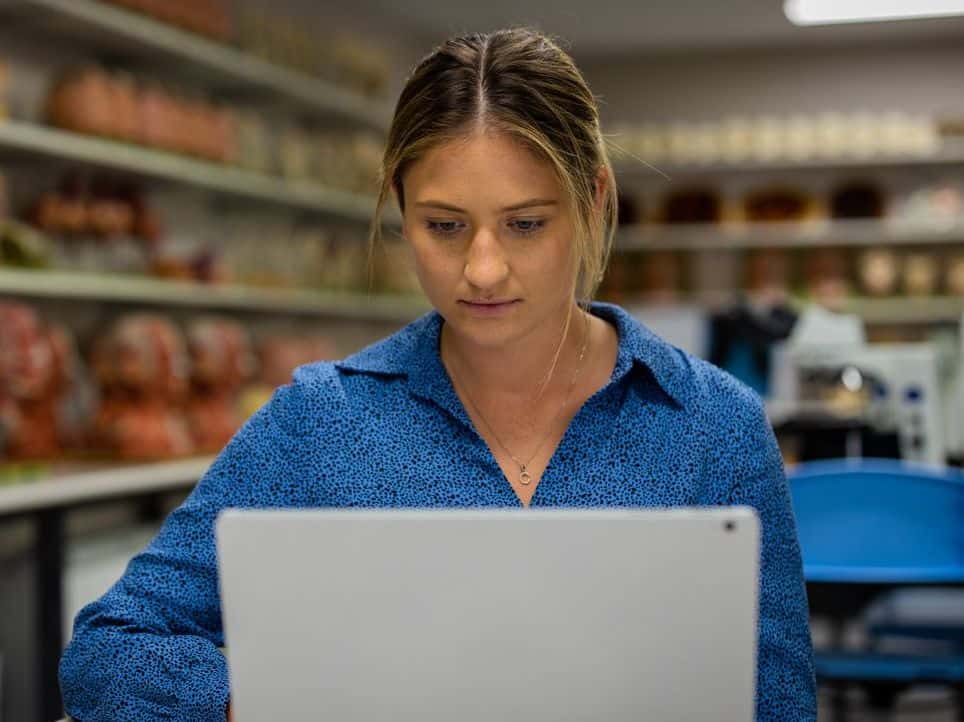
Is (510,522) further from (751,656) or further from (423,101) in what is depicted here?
(423,101)

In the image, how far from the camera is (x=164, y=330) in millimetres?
3615

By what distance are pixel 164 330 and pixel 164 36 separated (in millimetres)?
1062

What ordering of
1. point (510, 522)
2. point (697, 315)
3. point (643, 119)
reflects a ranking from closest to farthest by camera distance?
point (510, 522), point (697, 315), point (643, 119)

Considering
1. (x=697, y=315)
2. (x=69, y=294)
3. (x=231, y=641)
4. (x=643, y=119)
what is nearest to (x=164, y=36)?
(x=69, y=294)

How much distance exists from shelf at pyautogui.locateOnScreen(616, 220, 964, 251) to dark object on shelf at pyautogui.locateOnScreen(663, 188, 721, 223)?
1.7 inches

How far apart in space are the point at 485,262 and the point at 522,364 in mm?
246

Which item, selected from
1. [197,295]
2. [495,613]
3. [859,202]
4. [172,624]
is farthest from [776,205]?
[495,613]

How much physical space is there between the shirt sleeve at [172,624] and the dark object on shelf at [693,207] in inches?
244

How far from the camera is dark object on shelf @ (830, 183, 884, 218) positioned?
23.1ft

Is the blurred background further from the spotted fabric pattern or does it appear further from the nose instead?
the nose

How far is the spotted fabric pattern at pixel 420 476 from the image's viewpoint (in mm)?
1179

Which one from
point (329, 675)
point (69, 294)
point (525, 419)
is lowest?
point (329, 675)

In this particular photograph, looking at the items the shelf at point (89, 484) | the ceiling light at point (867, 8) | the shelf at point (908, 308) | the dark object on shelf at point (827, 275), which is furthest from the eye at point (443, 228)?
the dark object on shelf at point (827, 275)

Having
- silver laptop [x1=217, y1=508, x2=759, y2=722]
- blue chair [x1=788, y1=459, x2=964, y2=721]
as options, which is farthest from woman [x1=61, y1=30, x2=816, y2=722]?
blue chair [x1=788, y1=459, x2=964, y2=721]
